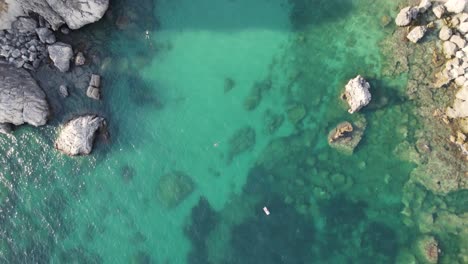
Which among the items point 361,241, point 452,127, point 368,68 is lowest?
point 361,241

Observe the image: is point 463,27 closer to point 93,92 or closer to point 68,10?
point 93,92

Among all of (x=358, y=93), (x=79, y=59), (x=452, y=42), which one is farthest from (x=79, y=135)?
(x=452, y=42)

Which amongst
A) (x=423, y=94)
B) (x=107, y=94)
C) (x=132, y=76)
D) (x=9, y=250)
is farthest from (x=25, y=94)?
(x=423, y=94)

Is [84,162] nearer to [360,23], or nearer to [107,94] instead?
[107,94]

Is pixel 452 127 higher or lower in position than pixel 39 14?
lower

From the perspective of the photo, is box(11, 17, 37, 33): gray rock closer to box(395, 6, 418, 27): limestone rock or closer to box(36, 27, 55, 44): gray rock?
box(36, 27, 55, 44): gray rock

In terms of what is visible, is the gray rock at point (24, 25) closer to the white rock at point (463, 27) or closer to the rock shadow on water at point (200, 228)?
the rock shadow on water at point (200, 228)
